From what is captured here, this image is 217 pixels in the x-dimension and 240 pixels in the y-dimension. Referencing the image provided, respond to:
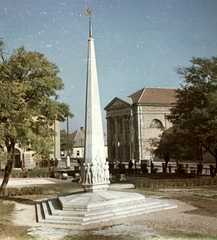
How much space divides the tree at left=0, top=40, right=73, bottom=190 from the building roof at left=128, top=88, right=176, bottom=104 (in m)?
46.1

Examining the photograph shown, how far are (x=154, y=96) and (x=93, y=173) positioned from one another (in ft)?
172

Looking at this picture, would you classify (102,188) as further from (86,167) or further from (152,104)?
(152,104)

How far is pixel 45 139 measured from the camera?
1742cm

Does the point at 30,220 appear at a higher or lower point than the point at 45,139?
lower

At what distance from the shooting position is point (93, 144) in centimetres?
1372

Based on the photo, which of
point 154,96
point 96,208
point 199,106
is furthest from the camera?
point 154,96

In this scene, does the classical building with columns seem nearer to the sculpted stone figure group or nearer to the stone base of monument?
the sculpted stone figure group

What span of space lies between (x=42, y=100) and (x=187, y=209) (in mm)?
9871

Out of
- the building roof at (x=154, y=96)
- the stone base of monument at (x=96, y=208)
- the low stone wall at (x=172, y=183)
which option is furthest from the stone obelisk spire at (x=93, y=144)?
the building roof at (x=154, y=96)

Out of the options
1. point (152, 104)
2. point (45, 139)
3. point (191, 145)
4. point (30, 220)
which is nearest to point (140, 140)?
point (152, 104)

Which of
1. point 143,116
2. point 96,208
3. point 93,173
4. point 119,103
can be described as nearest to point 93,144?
point 93,173

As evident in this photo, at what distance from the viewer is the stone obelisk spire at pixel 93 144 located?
13492 millimetres

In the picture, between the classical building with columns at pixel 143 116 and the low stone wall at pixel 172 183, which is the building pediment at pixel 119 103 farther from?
the low stone wall at pixel 172 183

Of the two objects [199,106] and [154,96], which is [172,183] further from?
[154,96]
